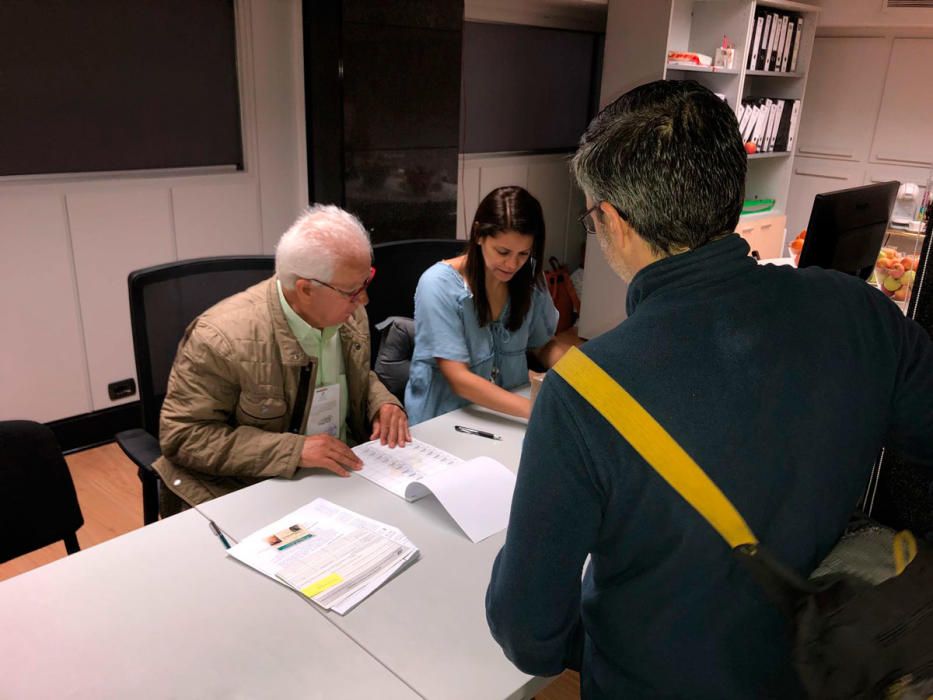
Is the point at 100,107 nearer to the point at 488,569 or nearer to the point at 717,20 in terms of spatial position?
the point at 488,569

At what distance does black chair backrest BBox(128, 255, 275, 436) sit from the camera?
6.08 ft

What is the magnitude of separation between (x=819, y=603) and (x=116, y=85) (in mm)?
3132

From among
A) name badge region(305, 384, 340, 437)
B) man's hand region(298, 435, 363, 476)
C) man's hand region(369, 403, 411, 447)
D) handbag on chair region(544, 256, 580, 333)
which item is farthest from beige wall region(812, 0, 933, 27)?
man's hand region(298, 435, 363, 476)

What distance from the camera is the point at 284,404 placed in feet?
5.77

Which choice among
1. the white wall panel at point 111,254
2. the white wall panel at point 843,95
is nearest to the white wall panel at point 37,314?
the white wall panel at point 111,254

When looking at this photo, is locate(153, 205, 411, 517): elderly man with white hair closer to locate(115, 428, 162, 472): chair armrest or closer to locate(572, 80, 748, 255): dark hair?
locate(115, 428, 162, 472): chair armrest

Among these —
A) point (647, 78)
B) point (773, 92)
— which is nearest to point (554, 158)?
point (647, 78)

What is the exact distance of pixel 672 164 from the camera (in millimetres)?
795

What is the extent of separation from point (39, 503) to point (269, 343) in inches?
23.5

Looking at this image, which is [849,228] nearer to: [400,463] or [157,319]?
[400,463]

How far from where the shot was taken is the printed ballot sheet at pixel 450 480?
1494 mm

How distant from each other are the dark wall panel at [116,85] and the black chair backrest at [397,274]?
1.34 m

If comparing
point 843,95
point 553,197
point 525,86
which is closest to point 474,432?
point 525,86

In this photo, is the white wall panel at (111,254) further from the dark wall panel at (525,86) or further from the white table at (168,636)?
the white table at (168,636)
